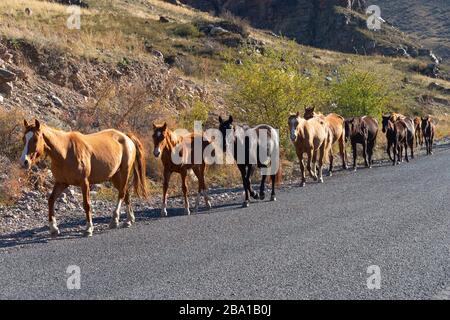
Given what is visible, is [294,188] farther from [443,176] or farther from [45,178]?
[45,178]

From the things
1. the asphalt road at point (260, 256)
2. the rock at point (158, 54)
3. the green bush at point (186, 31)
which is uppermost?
the green bush at point (186, 31)

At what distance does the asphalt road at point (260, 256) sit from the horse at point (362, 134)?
8.75m

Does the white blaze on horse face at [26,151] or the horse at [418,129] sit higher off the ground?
the white blaze on horse face at [26,151]

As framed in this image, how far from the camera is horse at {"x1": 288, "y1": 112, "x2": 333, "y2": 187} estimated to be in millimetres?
16016

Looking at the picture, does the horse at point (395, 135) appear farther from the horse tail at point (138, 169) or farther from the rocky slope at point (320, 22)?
the rocky slope at point (320, 22)

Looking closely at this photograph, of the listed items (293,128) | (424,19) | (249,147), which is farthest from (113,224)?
(424,19)

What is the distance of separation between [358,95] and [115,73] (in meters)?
11.6

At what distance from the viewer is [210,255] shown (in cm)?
857

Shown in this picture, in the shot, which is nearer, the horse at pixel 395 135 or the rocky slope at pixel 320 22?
the horse at pixel 395 135

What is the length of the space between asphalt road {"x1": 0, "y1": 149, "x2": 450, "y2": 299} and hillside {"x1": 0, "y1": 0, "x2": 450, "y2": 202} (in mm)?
4527

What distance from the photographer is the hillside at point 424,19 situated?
93.4m

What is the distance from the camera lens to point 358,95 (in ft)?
90.4

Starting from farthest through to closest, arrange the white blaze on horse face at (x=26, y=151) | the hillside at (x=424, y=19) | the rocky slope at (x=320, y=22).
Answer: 1. the hillside at (x=424, y=19)
2. the rocky slope at (x=320, y=22)
3. the white blaze on horse face at (x=26, y=151)

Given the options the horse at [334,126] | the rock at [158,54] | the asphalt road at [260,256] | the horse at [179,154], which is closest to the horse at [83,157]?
the horse at [179,154]
